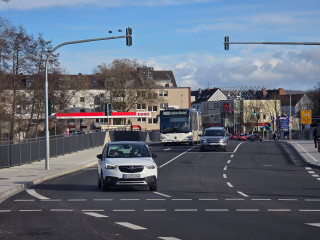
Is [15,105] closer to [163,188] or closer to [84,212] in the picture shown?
[163,188]

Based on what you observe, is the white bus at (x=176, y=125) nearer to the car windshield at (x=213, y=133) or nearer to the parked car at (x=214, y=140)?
the car windshield at (x=213, y=133)

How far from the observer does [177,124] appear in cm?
5591

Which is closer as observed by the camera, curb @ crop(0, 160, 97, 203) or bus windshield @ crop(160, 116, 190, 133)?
curb @ crop(0, 160, 97, 203)

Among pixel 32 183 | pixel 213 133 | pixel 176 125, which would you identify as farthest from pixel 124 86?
pixel 32 183

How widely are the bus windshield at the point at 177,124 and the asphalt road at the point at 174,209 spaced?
96.6 ft

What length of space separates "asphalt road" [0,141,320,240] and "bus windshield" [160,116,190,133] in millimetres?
29454

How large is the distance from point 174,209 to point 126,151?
21.1 feet

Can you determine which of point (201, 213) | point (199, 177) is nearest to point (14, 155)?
point (199, 177)

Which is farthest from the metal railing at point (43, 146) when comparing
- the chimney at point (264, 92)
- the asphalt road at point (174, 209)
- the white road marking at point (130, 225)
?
the chimney at point (264, 92)

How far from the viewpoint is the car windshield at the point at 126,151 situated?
67.0 ft

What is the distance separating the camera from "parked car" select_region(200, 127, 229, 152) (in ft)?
149

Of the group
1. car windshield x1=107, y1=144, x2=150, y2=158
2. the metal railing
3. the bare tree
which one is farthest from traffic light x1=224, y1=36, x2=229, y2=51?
the bare tree

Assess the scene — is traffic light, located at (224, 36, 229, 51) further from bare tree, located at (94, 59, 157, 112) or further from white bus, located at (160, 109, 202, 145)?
bare tree, located at (94, 59, 157, 112)

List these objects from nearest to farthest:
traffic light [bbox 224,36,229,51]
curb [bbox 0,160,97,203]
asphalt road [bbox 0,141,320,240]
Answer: asphalt road [bbox 0,141,320,240]
curb [bbox 0,160,97,203]
traffic light [bbox 224,36,229,51]
